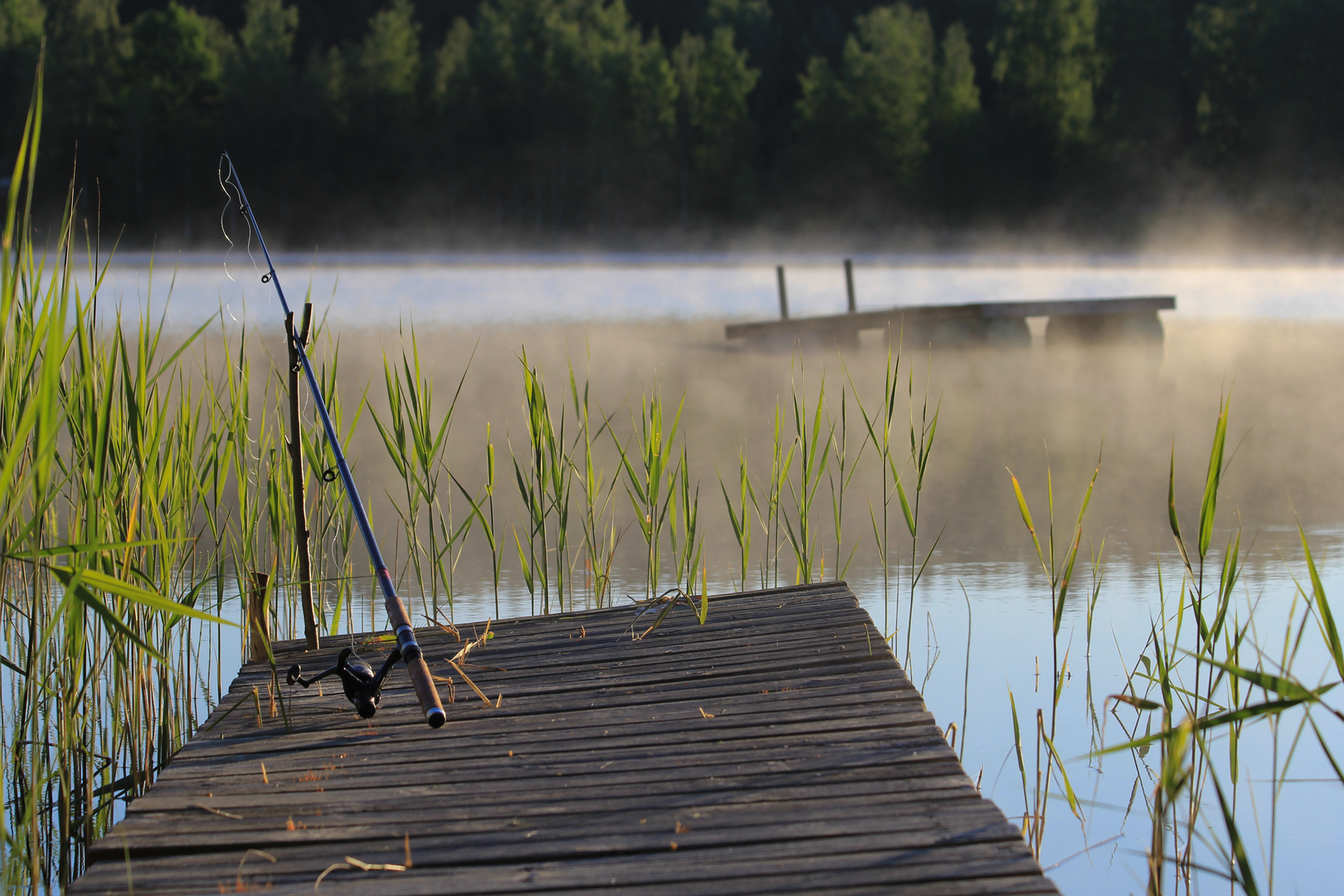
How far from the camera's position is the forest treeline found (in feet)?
108

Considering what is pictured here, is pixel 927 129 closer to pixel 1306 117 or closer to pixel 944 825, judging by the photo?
pixel 1306 117

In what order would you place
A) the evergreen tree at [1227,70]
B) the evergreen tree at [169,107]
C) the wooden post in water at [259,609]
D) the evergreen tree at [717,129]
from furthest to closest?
the evergreen tree at [717,129], the evergreen tree at [1227,70], the evergreen tree at [169,107], the wooden post in water at [259,609]

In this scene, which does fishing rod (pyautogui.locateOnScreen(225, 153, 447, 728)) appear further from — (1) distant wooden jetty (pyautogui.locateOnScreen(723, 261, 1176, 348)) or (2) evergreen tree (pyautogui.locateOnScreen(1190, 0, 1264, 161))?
(2) evergreen tree (pyautogui.locateOnScreen(1190, 0, 1264, 161))

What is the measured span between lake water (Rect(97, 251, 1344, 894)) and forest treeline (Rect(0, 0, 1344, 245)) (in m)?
18.5

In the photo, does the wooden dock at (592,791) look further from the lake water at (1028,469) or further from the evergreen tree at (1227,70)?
the evergreen tree at (1227,70)

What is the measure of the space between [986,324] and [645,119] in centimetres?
2670

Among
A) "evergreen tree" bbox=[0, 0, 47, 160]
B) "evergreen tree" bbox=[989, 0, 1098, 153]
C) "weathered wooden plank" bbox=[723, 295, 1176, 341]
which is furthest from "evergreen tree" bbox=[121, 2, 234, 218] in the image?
"weathered wooden plank" bbox=[723, 295, 1176, 341]

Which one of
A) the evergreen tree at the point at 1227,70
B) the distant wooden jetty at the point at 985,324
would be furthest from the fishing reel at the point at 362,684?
the evergreen tree at the point at 1227,70

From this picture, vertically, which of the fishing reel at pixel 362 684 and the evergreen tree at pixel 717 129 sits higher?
the evergreen tree at pixel 717 129

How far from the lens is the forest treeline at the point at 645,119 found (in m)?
32.8

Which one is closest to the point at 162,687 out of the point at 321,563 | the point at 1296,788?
the point at 321,563

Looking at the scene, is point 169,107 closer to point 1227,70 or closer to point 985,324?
point 1227,70

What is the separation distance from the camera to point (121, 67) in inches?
1318

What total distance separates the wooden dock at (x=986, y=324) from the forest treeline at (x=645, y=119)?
24.3 m
